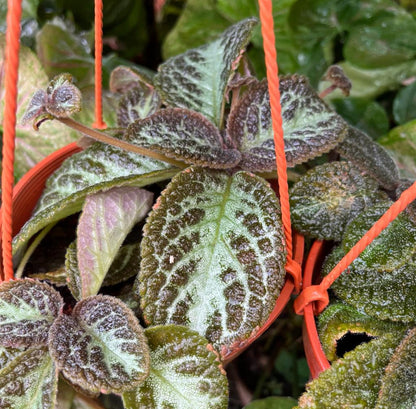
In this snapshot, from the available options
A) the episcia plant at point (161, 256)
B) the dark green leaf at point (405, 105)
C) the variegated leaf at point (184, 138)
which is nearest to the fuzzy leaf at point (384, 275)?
the episcia plant at point (161, 256)

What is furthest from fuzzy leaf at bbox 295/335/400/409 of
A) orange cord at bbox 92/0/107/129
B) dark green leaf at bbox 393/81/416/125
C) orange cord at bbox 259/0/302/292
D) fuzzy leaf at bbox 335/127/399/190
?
dark green leaf at bbox 393/81/416/125

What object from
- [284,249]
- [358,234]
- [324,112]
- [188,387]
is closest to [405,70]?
[324,112]

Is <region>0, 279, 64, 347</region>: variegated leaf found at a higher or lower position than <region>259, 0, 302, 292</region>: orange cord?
lower

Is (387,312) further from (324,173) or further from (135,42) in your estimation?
(135,42)

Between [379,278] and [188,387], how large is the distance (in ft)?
1.03

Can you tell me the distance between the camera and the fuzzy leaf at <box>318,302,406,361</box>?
621mm

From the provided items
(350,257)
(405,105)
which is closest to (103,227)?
(350,257)

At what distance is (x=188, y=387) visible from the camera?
21.5 inches

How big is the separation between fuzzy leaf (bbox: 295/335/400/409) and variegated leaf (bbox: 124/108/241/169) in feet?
1.03

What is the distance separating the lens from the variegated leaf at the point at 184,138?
Result: 2.08 ft

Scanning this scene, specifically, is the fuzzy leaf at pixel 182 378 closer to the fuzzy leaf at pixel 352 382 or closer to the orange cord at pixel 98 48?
the fuzzy leaf at pixel 352 382

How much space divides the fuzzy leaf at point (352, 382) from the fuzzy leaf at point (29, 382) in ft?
0.99

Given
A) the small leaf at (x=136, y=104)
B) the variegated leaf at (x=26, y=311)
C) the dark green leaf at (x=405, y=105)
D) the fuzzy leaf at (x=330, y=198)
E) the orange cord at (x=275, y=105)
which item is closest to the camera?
the orange cord at (x=275, y=105)

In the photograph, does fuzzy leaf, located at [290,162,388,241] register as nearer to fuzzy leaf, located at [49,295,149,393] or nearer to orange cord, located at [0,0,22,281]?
fuzzy leaf, located at [49,295,149,393]
